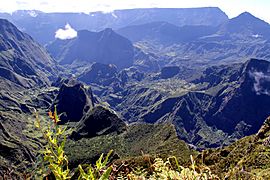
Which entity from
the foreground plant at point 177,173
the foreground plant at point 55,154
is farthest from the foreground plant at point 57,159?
the foreground plant at point 177,173

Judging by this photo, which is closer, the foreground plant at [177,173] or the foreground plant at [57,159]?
the foreground plant at [57,159]

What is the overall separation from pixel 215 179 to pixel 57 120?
77.3 inches

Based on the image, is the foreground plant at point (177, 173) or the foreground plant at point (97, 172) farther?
the foreground plant at point (177, 173)

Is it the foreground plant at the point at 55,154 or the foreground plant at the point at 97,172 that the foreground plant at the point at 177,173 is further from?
the foreground plant at the point at 55,154

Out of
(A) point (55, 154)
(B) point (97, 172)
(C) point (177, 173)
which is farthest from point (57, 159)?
(C) point (177, 173)

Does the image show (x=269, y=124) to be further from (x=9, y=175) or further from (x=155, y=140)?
(x=155, y=140)

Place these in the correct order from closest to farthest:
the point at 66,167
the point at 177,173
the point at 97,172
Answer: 1. the point at 66,167
2. the point at 97,172
3. the point at 177,173

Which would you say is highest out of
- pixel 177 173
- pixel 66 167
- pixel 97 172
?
pixel 66 167

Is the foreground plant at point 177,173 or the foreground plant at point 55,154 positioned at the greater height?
A: the foreground plant at point 55,154

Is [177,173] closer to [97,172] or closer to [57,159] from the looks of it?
[97,172]

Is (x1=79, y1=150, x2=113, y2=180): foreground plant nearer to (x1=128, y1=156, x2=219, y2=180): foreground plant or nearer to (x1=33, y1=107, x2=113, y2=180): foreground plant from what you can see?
(x1=33, y1=107, x2=113, y2=180): foreground plant

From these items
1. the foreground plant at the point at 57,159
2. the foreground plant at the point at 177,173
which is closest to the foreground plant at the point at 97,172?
the foreground plant at the point at 57,159

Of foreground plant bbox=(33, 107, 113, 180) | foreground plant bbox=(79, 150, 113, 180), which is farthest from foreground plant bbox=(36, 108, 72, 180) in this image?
foreground plant bbox=(79, 150, 113, 180)

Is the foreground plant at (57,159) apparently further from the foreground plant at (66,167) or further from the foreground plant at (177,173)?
the foreground plant at (177,173)
